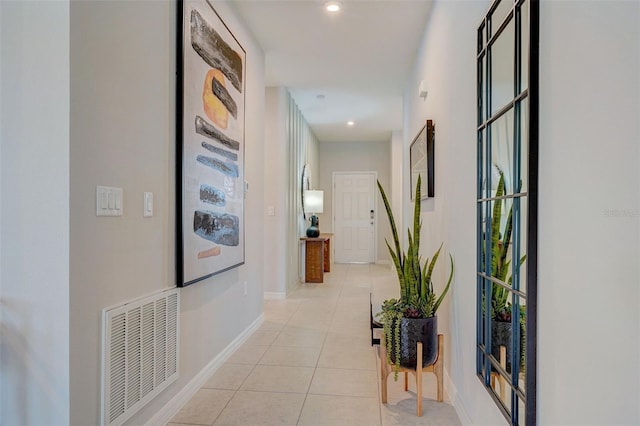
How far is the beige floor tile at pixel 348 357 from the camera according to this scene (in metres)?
2.74

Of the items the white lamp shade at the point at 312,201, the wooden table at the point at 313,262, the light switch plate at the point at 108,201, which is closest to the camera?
the light switch plate at the point at 108,201

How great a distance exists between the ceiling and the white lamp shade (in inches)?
51.3

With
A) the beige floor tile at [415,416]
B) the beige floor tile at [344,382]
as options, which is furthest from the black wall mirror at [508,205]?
the beige floor tile at [344,382]

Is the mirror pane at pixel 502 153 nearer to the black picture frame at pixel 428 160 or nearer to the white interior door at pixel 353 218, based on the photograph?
the black picture frame at pixel 428 160

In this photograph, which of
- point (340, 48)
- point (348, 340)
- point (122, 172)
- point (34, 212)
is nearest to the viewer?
point (34, 212)

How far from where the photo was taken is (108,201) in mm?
1519

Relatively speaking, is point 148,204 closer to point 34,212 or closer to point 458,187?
point 34,212

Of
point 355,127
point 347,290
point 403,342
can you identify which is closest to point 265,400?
point 403,342

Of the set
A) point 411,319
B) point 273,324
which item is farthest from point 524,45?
point 273,324

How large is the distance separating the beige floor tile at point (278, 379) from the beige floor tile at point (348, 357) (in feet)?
0.65

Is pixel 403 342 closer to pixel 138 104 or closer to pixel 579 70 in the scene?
pixel 579 70

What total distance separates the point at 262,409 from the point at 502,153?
1.74m

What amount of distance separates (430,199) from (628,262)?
6.96 feet

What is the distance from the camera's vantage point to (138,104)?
172 centimetres
